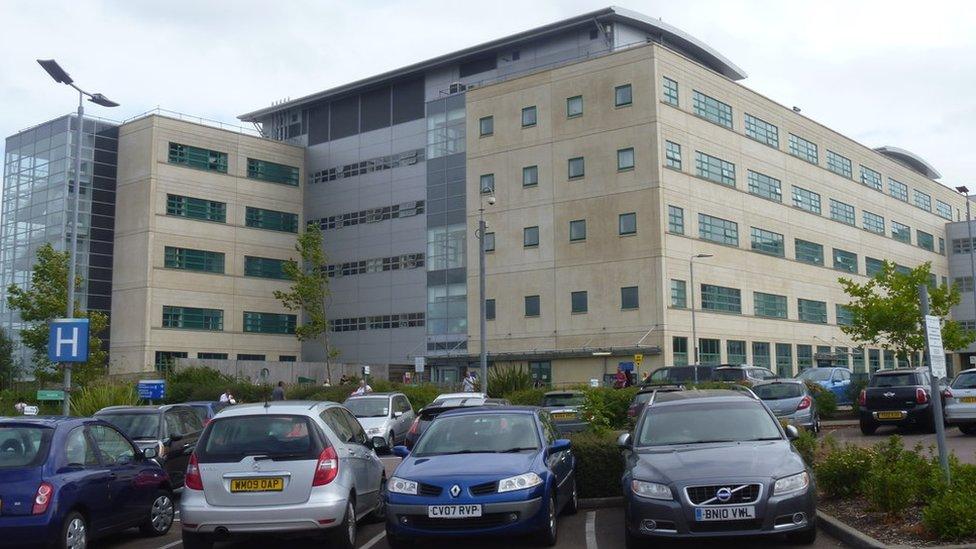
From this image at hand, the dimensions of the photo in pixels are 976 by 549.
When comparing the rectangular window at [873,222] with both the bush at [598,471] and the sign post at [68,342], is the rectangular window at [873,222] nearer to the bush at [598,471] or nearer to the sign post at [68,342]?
the sign post at [68,342]

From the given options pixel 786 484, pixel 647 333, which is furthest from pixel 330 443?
pixel 647 333

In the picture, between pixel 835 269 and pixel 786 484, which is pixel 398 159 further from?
pixel 786 484

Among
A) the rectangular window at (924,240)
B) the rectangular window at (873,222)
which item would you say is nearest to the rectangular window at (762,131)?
the rectangular window at (873,222)

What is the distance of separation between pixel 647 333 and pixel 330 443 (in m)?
41.0

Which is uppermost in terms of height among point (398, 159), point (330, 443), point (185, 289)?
point (398, 159)

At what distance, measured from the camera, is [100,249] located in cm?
6269

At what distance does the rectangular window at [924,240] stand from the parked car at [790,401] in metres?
61.3

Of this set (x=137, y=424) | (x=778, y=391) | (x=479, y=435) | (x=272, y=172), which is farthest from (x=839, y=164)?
(x=479, y=435)

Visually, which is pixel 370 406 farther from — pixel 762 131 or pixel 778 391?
pixel 762 131

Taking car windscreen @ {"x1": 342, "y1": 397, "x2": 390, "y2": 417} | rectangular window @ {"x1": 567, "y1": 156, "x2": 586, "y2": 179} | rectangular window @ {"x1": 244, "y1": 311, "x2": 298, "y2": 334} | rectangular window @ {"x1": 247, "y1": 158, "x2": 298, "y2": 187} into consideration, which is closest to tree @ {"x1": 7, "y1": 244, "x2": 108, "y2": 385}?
car windscreen @ {"x1": 342, "y1": 397, "x2": 390, "y2": 417}

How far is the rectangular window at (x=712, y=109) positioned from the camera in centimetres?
5419

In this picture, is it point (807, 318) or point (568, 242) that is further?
point (807, 318)

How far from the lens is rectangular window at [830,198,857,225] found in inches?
2591

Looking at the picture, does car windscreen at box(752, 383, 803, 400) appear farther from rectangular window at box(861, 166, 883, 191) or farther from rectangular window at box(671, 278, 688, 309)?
rectangular window at box(861, 166, 883, 191)
